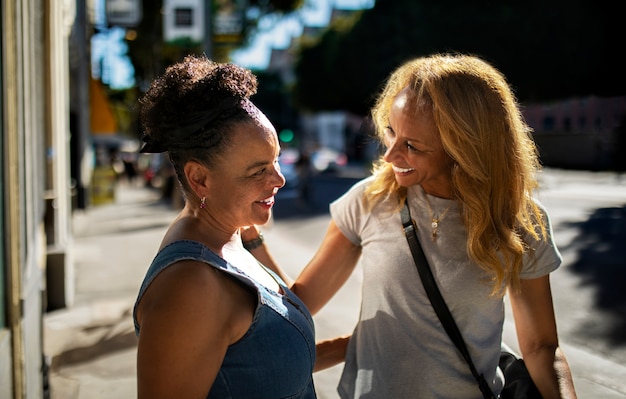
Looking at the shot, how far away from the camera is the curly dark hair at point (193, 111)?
153cm

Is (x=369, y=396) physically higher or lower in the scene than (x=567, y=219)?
higher

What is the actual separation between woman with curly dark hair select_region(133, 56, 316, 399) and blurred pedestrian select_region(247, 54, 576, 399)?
37 cm

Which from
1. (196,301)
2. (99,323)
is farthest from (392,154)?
(99,323)

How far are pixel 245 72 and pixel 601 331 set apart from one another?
470 cm

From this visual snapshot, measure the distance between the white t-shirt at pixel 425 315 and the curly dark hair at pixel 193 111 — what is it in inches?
29.5

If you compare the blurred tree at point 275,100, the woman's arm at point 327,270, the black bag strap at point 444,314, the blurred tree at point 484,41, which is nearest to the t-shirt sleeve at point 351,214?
the woman's arm at point 327,270

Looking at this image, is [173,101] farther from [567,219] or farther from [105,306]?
[567,219]

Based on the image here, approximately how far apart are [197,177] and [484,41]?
2583 cm

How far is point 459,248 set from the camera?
77.9 inches

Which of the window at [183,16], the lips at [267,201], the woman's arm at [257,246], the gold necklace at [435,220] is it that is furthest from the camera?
the window at [183,16]

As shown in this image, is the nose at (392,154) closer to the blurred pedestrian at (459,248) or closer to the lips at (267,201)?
the blurred pedestrian at (459,248)

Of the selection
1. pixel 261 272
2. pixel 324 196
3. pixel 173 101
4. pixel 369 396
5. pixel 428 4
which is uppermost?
pixel 428 4

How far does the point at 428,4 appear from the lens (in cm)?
2792

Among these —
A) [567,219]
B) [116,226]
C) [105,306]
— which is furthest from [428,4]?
[105,306]
